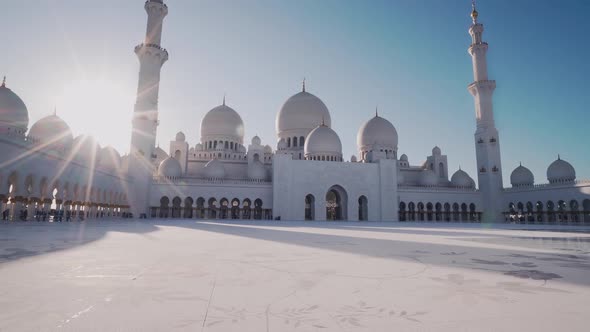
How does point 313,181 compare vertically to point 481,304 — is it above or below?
above

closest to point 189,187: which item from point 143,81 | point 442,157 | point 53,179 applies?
point 143,81

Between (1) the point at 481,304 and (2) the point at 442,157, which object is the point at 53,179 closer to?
(1) the point at 481,304

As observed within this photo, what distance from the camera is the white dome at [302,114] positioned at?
1435 inches

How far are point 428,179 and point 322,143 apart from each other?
12.0 metres

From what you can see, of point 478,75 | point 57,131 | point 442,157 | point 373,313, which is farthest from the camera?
point 442,157

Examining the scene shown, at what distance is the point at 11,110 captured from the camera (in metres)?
24.5

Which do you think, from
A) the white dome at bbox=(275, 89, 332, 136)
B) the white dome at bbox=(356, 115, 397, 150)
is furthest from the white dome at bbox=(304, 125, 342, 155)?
the white dome at bbox=(356, 115, 397, 150)

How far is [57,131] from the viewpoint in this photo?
26.9 meters

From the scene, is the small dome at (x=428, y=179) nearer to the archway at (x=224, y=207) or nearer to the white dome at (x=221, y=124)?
the white dome at (x=221, y=124)

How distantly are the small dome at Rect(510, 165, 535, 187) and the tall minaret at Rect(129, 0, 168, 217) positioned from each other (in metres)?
33.2

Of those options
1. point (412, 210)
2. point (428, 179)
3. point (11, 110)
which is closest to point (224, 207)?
point (11, 110)

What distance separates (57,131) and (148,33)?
10602 millimetres

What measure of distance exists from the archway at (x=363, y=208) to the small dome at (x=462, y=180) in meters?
11.1

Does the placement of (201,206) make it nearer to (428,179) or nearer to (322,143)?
(322,143)
